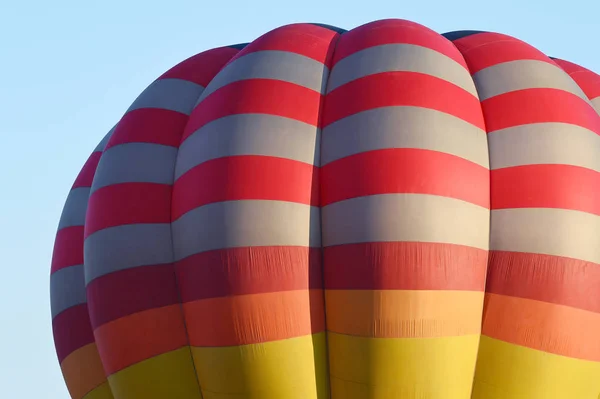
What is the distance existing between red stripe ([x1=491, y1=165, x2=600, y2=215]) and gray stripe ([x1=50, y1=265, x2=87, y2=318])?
4094mm

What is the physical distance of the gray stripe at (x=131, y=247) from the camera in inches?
320

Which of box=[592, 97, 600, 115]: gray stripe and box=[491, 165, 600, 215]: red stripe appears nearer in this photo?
box=[491, 165, 600, 215]: red stripe

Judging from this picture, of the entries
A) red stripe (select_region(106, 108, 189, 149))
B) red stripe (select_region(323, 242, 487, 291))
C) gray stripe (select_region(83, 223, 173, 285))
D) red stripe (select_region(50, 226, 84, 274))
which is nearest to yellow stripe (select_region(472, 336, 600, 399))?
red stripe (select_region(323, 242, 487, 291))

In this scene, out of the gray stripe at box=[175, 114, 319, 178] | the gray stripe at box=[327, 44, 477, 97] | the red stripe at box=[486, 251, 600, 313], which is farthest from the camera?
the gray stripe at box=[327, 44, 477, 97]

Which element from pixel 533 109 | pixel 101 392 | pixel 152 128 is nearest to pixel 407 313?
pixel 533 109

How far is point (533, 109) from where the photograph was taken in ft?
26.7

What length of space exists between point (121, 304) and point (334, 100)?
2.54 metres

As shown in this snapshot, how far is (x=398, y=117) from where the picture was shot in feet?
25.5

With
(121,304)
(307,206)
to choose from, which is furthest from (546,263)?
(121,304)

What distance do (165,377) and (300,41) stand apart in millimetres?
3257

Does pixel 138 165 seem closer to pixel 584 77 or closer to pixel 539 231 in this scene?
pixel 539 231

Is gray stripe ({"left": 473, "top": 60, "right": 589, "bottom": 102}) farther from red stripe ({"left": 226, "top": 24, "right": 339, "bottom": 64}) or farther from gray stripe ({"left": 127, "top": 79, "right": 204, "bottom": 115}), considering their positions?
gray stripe ({"left": 127, "top": 79, "right": 204, "bottom": 115})

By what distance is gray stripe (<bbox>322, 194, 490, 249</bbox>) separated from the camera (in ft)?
24.4

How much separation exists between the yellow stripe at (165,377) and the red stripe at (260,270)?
0.70 metres
